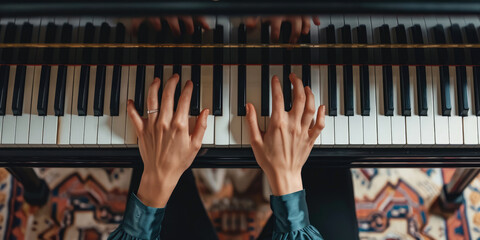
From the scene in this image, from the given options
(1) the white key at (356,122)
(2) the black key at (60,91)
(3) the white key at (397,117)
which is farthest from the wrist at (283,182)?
(2) the black key at (60,91)

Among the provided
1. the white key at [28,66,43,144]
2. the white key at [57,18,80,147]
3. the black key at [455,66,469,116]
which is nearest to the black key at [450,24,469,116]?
the black key at [455,66,469,116]

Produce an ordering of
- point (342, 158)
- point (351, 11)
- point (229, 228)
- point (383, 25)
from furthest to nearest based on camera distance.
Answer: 1. point (229, 228)
2. point (342, 158)
3. point (383, 25)
4. point (351, 11)

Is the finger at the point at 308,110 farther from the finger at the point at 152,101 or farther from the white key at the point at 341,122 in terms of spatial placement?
the finger at the point at 152,101

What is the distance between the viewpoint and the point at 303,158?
3.69 ft

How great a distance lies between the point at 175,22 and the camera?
0.98 m

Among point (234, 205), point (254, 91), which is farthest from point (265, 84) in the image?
point (234, 205)

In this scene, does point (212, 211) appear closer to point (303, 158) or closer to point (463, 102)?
point (303, 158)

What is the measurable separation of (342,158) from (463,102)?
15.5 inches

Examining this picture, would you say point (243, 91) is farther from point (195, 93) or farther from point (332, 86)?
point (332, 86)

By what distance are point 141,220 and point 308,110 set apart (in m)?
0.58

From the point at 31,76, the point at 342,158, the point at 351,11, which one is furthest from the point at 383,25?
the point at 31,76

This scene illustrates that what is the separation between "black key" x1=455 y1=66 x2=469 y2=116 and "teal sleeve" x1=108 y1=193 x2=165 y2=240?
949 mm

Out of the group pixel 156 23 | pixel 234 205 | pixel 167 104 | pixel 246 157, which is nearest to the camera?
pixel 156 23

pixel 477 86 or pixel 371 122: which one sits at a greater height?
pixel 477 86
